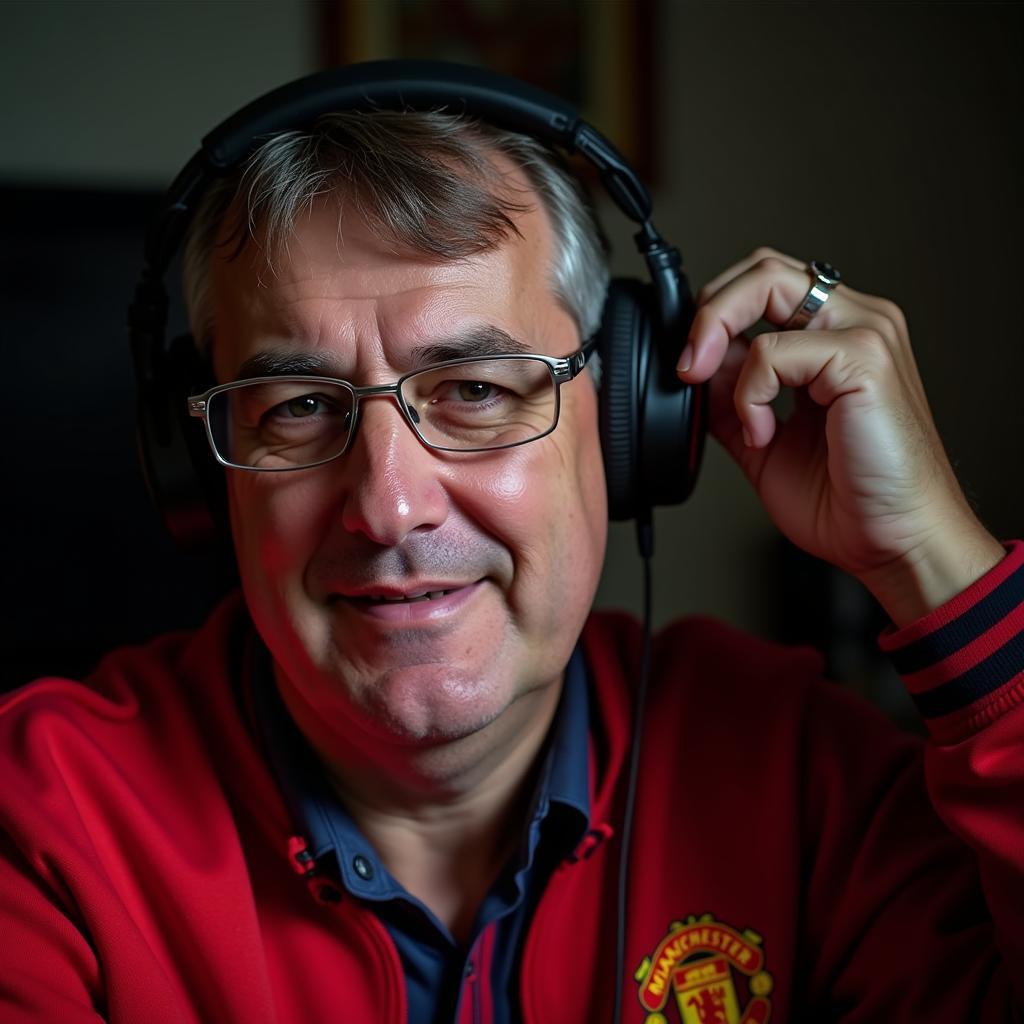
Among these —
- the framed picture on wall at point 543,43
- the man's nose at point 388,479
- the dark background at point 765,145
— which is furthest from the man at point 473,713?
the framed picture on wall at point 543,43

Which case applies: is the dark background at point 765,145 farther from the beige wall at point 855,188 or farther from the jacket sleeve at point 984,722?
the jacket sleeve at point 984,722

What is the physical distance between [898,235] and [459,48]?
1.07 meters

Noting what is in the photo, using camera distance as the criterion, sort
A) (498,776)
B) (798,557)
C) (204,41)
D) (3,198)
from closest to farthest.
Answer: (498,776) < (3,198) < (204,41) < (798,557)

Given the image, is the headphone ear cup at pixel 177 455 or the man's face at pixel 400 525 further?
the headphone ear cup at pixel 177 455

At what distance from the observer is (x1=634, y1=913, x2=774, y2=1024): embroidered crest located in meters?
1.06

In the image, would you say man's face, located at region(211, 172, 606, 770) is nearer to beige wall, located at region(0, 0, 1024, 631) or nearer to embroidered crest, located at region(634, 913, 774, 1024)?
embroidered crest, located at region(634, 913, 774, 1024)

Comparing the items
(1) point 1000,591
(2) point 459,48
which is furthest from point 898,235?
(1) point 1000,591

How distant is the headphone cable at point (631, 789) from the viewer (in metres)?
1.05

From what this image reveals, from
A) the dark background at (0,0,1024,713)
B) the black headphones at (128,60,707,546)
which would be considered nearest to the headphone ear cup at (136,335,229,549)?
the black headphones at (128,60,707,546)

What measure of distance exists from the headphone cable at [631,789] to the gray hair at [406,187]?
0.79ft

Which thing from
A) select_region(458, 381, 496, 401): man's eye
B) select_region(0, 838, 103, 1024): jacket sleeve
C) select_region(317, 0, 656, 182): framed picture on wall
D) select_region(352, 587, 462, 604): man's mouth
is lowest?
select_region(0, 838, 103, 1024): jacket sleeve

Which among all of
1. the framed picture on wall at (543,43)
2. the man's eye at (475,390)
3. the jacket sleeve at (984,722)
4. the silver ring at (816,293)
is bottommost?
the jacket sleeve at (984,722)

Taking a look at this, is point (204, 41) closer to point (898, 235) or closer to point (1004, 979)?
point (898, 235)

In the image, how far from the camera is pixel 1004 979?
0.98 m
